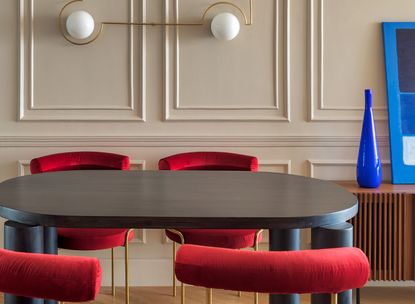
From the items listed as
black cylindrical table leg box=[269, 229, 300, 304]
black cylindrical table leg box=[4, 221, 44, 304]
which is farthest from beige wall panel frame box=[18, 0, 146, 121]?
black cylindrical table leg box=[4, 221, 44, 304]

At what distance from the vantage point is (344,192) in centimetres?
A: 212

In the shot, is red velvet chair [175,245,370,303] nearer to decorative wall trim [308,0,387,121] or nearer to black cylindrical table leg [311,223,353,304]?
black cylindrical table leg [311,223,353,304]

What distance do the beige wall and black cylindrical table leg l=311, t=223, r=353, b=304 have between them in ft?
6.24

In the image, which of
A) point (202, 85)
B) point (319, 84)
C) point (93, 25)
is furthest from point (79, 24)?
point (319, 84)

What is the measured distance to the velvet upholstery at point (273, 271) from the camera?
3.71 feet

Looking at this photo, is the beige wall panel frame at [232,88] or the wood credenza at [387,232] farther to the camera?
the beige wall panel frame at [232,88]

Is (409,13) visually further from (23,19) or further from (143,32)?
(23,19)

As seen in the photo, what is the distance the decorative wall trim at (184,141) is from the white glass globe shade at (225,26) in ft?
2.12

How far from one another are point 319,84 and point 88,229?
1771 mm

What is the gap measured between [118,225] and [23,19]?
7.72ft

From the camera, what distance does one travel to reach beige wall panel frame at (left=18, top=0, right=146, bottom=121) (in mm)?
3557

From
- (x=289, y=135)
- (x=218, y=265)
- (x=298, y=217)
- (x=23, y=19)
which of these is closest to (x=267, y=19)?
(x=289, y=135)

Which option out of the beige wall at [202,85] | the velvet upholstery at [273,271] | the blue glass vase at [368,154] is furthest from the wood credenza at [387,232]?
the velvet upholstery at [273,271]

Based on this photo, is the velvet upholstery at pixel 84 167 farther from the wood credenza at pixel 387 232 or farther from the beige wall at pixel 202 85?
the wood credenza at pixel 387 232
